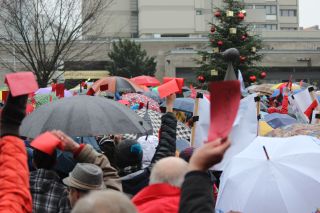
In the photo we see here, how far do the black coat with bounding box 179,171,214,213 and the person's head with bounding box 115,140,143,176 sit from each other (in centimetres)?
279

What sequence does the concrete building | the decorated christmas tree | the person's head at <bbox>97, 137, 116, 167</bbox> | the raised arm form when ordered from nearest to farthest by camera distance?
the raised arm
the person's head at <bbox>97, 137, 116, 167</bbox>
the decorated christmas tree
the concrete building

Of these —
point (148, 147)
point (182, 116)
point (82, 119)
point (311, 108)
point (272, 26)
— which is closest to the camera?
point (82, 119)

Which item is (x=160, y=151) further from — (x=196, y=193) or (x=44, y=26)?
(x=44, y=26)

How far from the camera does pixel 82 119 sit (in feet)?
17.1

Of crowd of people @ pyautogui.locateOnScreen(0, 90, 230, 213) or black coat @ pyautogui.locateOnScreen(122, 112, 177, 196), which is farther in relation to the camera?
black coat @ pyautogui.locateOnScreen(122, 112, 177, 196)

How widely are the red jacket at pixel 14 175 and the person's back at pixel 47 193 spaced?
1.01m

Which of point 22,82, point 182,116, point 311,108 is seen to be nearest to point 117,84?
point 182,116

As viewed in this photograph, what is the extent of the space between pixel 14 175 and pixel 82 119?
2.60 meters

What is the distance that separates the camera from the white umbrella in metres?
4.03

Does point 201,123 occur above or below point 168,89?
below

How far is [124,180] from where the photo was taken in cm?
459

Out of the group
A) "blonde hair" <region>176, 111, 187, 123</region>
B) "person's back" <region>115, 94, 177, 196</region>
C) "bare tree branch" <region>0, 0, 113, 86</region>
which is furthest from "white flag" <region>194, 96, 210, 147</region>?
"bare tree branch" <region>0, 0, 113, 86</region>

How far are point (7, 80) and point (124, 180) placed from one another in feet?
7.50

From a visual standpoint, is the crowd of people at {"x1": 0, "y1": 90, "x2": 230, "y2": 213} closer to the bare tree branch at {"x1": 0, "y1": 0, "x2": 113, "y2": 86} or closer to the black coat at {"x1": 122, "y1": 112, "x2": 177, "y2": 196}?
the black coat at {"x1": 122, "y1": 112, "x2": 177, "y2": 196}
